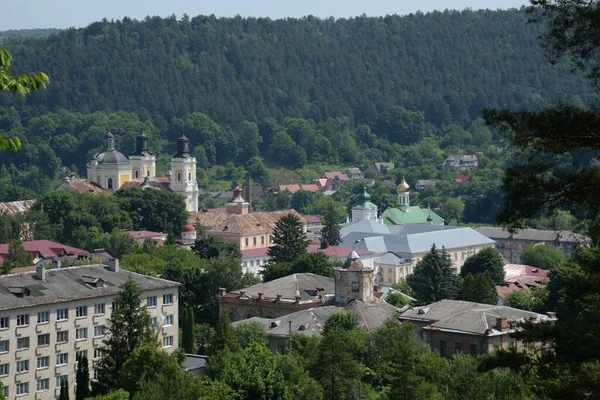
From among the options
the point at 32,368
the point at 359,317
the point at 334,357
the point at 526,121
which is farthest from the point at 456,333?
the point at 526,121

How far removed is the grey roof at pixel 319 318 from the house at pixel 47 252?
73.2 ft

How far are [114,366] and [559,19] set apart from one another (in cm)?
2683

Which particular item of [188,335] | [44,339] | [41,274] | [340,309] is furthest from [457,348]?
[41,274]

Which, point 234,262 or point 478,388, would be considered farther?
point 234,262

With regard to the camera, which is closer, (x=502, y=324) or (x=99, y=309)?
(x=99, y=309)

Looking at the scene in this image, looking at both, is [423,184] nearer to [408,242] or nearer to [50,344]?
[408,242]

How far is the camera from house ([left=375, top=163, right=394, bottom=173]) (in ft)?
570

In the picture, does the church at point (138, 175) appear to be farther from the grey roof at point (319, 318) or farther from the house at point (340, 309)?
the grey roof at point (319, 318)

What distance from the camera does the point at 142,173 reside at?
111 metres

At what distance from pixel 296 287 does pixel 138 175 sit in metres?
54.5

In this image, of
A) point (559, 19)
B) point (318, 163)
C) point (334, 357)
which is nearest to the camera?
point (559, 19)

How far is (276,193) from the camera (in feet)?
490

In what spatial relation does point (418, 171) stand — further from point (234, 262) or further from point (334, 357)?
point (334, 357)

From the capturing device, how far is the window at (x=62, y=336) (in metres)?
45.0
